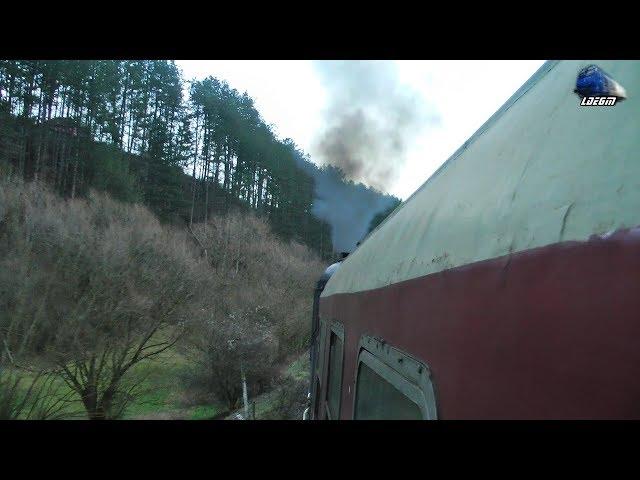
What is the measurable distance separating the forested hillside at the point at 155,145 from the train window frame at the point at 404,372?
18653 mm

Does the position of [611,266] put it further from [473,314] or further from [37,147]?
[37,147]

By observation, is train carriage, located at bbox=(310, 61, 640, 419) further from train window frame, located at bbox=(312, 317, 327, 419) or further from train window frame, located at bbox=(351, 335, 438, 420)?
train window frame, located at bbox=(312, 317, 327, 419)

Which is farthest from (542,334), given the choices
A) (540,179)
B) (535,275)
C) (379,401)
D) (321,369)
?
(321,369)

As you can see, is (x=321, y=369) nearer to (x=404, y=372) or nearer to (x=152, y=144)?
(x=404, y=372)

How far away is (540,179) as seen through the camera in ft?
2.90

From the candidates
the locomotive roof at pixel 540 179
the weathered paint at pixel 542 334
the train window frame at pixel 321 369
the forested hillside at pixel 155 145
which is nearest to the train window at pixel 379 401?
the weathered paint at pixel 542 334

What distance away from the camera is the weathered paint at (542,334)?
22.5 inches

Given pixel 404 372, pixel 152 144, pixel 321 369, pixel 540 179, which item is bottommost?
pixel 321 369

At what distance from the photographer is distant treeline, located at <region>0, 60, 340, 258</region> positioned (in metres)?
22.2

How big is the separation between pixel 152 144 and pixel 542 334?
33595mm

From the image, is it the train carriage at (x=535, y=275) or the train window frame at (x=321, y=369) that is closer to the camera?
the train carriage at (x=535, y=275)

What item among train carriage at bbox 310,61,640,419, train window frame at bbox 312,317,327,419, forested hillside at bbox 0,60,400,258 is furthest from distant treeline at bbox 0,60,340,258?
train carriage at bbox 310,61,640,419

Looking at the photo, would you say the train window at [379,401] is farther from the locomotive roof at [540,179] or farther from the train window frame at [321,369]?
the train window frame at [321,369]

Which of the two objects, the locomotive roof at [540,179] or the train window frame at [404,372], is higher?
the locomotive roof at [540,179]
